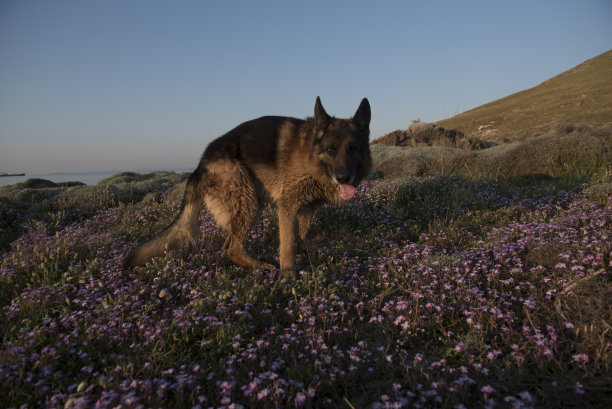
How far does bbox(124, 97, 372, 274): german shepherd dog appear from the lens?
422 centimetres

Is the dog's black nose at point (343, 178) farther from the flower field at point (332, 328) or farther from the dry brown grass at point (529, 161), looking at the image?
the dry brown grass at point (529, 161)

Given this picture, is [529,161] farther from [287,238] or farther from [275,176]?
[287,238]

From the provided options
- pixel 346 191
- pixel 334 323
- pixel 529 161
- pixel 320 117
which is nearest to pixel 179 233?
pixel 346 191

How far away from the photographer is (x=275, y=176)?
14.9 ft

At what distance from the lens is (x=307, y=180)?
4.35 m

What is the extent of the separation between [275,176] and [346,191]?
1099 millimetres

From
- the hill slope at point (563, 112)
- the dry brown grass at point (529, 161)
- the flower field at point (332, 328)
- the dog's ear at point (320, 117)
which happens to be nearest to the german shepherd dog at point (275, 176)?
the dog's ear at point (320, 117)

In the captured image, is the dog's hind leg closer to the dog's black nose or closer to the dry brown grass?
the dog's black nose

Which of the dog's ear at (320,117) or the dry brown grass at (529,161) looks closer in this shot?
the dog's ear at (320,117)

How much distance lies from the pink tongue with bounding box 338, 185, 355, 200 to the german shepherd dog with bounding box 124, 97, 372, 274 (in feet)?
0.04

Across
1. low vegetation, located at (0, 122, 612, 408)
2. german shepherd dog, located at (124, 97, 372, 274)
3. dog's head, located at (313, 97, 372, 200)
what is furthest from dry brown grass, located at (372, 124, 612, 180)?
german shepherd dog, located at (124, 97, 372, 274)

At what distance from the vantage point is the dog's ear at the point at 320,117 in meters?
4.26

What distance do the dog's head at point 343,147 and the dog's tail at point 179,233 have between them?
6.42ft

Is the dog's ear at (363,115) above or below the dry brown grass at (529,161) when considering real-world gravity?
above
